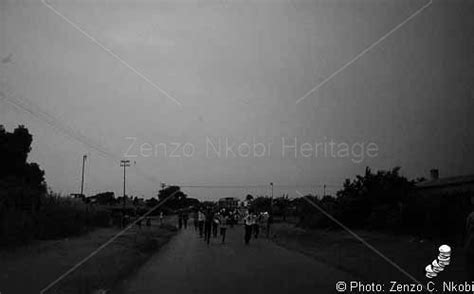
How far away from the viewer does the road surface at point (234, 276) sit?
10289 mm

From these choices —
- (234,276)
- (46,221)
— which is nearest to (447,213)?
(234,276)

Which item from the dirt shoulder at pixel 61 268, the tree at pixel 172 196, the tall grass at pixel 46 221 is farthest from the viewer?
the tree at pixel 172 196

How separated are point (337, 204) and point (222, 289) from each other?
3130 cm

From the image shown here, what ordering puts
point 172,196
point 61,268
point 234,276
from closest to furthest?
point 234,276, point 61,268, point 172,196

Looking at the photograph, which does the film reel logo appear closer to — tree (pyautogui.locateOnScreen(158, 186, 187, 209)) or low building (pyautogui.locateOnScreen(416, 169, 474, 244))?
low building (pyautogui.locateOnScreen(416, 169, 474, 244))

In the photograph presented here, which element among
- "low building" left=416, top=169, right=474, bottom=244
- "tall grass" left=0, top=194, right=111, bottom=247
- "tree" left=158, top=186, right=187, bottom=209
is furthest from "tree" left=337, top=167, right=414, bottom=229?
"tree" left=158, top=186, right=187, bottom=209

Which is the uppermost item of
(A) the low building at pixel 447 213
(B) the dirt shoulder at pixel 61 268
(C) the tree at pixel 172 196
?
(C) the tree at pixel 172 196

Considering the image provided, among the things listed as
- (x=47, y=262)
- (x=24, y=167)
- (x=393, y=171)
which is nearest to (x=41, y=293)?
(x=47, y=262)

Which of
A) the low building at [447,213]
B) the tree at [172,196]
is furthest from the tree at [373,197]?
the tree at [172,196]

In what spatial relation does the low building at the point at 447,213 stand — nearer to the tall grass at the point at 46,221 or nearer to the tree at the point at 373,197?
the tree at the point at 373,197

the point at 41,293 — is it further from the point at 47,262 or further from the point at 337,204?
the point at 337,204

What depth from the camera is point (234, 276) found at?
1213cm

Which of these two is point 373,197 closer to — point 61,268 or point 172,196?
point 61,268

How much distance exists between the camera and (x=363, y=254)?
17.6 meters
